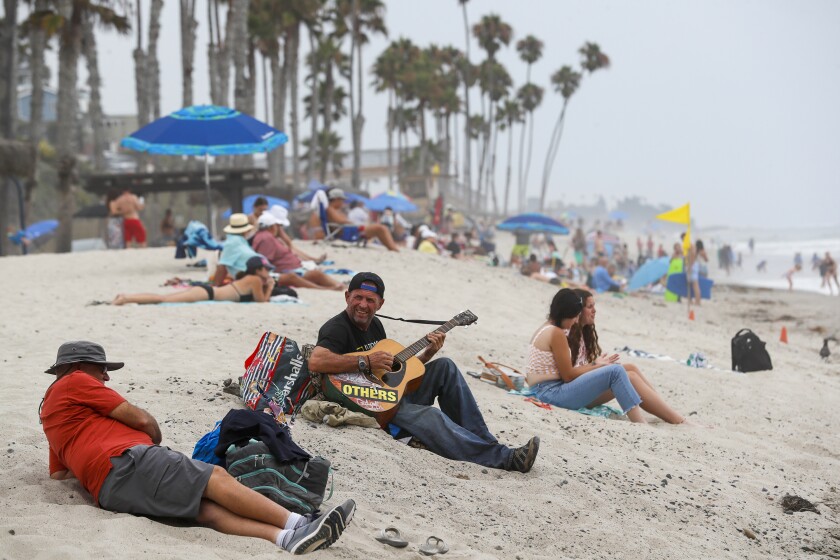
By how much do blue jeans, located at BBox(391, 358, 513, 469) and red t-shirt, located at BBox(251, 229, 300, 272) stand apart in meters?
7.15

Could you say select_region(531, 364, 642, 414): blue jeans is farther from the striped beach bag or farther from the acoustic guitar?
the striped beach bag

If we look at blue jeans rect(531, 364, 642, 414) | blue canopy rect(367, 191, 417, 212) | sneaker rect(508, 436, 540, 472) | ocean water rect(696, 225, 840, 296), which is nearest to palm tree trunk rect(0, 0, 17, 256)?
blue canopy rect(367, 191, 417, 212)

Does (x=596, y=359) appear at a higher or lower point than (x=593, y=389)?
higher

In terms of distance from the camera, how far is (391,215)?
23.0 m

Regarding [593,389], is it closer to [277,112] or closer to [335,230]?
[335,230]

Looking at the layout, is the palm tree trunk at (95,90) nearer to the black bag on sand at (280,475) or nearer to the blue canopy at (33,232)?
the blue canopy at (33,232)

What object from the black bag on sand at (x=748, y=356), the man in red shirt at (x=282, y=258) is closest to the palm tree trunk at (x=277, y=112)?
the man in red shirt at (x=282, y=258)

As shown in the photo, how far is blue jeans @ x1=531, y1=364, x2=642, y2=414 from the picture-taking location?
290 inches

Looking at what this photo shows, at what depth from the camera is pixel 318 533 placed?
406cm

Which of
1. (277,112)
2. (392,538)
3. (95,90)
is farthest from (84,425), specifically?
(277,112)

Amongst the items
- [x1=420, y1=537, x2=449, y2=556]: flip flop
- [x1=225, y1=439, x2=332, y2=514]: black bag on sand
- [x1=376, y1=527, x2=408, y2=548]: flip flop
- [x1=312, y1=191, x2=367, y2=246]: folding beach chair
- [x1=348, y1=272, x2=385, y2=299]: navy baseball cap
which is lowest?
[x1=420, y1=537, x2=449, y2=556]: flip flop

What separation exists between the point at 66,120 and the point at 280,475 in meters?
20.6

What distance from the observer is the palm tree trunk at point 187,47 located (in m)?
28.0

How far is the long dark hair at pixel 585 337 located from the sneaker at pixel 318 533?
3.97 m
